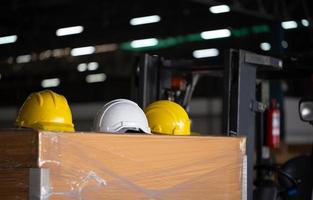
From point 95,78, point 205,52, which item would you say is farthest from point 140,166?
point 95,78

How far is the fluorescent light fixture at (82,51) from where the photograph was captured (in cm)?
1695

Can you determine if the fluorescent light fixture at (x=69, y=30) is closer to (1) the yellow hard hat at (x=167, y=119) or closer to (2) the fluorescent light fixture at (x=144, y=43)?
(2) the fluorescent light fixture at (x=144, y=43)

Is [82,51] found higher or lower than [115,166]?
higher

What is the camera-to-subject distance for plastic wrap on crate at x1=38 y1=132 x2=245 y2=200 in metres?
2.40

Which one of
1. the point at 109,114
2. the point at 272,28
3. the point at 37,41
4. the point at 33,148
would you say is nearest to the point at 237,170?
the point at 109,114

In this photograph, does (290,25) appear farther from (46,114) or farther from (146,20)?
(46,114)

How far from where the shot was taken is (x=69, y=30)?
15617 mm

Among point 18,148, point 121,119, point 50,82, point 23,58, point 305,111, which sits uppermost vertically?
point 23,58

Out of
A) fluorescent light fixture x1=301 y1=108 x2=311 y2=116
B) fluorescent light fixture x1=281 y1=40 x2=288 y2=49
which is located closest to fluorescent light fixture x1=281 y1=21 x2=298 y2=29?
fluorescent light fixture x1=281 y1=40 x2=288 y2=49

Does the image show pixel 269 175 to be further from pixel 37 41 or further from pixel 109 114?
pixel 37 41

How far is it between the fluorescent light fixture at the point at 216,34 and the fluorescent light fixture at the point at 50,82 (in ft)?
22.2

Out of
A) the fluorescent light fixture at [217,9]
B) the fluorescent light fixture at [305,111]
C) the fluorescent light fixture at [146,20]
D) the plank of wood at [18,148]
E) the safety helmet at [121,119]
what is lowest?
the plank of wood at [18,148]

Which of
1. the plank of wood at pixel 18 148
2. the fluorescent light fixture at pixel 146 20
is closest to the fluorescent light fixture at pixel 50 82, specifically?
the fluorescent light fixture at pixel 146 20

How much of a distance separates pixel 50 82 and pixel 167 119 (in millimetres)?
17729
